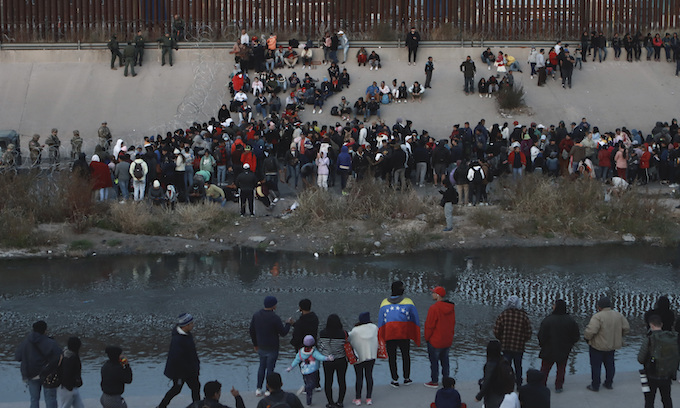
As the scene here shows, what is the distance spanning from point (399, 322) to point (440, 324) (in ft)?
1.53

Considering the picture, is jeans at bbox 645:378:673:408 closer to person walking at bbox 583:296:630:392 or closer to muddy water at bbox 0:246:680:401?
person walking at bbox 583:296:630:392

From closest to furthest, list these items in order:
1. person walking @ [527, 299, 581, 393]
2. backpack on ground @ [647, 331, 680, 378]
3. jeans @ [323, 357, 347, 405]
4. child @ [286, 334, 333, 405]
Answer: backpack on ground @ [647, 331, 680, 378] → child @ [286, 334, 333, 405] → jeans @ [323, 357, 347, 405] → person walking @ [527, 299, 581, 393]

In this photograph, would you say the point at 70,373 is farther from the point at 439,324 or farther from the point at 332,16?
the point at 332,16

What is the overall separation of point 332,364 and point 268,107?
65.4 ft

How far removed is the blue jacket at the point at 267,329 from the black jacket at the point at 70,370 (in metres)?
1.96

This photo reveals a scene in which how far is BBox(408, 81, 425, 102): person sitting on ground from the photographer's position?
98.5 ft

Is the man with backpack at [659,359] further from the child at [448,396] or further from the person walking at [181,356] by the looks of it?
the person walking at [181,356]

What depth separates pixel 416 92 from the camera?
3009 centimetres

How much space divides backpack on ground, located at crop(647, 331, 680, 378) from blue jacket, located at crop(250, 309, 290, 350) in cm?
388

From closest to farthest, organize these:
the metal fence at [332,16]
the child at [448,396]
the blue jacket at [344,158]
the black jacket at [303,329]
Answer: the child at [448,396]
the black jacket at [303,329]
the blue jacket at [344,158]
the metal fence at [332,16]

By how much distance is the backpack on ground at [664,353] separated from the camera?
363 inches

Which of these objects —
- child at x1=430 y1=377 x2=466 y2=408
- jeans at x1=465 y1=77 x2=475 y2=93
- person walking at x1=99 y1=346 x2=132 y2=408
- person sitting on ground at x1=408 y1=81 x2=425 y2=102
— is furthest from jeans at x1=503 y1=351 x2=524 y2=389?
jeans at x1=465 y1=77 x2=475 y2=93

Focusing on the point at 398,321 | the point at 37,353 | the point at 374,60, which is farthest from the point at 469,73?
the point at 37,353

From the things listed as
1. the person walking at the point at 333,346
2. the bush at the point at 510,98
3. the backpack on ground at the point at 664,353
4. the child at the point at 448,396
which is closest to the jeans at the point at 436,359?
the person walking at the point at 333,346
